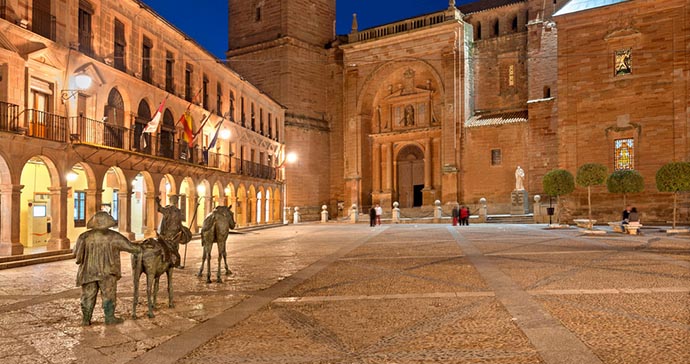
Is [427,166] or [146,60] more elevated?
[146,60]

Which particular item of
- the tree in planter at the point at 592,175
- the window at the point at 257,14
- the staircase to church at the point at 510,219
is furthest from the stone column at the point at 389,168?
the tree in planter at the point at 592,175

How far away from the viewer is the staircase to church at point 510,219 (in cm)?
3209

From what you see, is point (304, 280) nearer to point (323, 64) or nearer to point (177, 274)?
Answer: point (177, 274)

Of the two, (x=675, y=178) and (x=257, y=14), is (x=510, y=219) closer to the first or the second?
(x=675, y=178)

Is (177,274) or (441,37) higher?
(441,37)

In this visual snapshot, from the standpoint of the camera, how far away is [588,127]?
1131 inches

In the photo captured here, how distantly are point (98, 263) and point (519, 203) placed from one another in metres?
30.4

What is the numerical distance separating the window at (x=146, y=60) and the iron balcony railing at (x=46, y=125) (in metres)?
6.06

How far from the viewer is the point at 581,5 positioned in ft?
96.0

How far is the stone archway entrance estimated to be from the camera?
42.8m

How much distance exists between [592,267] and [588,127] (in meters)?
20.2

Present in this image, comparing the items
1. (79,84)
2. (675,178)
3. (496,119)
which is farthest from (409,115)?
(79,84)

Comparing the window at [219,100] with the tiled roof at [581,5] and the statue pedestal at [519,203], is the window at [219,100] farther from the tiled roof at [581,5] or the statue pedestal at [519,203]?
the tiled roof at [581,5]

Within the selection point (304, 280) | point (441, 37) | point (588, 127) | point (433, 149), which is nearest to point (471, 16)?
point (441, 37)
